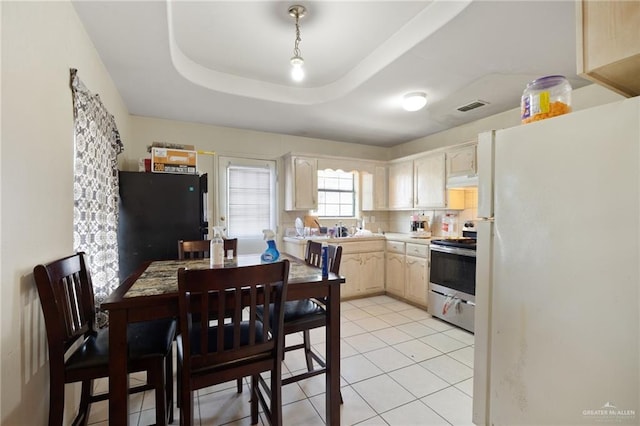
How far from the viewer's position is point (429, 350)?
2.63 m

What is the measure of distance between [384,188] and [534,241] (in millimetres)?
3562

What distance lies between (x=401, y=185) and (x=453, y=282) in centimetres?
183

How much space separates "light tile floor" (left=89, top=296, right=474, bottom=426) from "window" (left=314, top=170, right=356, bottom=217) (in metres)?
2.16

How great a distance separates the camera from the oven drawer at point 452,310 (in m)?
3.00

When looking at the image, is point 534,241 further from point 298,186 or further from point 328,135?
point 328,135

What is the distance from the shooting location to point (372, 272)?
4.23 m

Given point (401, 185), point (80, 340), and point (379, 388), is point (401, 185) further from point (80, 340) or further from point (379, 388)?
point (80, 340)

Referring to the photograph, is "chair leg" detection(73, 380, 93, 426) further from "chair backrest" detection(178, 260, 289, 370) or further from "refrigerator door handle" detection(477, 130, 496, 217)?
"refrigerator door handle" detection(477, 130, 496, 217)

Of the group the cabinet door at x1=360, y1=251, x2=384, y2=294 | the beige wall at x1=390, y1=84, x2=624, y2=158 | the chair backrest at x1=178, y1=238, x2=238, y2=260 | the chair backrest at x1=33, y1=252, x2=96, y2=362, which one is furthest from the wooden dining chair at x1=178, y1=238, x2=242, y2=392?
the beige wall at x1=390, y1=84, x2=624, y2=158

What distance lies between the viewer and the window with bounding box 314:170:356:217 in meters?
4.72

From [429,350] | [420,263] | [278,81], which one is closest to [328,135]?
[278,81]

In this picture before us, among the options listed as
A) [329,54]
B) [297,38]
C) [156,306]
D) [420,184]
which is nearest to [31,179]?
[156,306]

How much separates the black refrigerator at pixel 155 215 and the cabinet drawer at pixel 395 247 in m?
2.64

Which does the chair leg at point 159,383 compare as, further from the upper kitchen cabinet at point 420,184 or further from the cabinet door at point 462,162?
the upper kitchen cabinet at point 420,184
